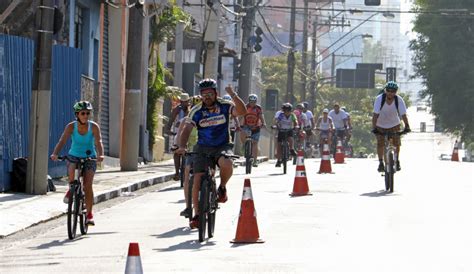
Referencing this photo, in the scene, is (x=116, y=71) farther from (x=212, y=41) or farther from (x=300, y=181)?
(x=300, y=181)

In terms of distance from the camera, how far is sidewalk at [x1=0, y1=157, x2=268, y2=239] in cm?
1847

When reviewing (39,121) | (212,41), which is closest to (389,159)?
(39,121)

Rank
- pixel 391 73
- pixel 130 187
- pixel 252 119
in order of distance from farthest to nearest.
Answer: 1. pixel 391 73
2. pixel 252 119
3. pixel 130 187

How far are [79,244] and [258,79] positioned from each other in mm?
78110

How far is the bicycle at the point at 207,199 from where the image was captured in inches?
603

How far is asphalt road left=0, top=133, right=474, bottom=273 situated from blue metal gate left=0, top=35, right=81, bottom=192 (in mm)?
2000

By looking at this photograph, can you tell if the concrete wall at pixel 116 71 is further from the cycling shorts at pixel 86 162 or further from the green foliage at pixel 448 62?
the green foliage at pixel 448 62

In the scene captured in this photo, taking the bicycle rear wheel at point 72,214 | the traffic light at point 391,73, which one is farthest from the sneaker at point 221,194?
the traffic light at point 391,73

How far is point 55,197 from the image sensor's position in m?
22.4

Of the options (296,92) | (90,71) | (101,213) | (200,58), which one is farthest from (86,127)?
(296,92)

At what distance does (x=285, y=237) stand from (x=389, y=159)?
28.3ft

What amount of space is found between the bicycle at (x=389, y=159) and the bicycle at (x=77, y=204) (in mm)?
8224

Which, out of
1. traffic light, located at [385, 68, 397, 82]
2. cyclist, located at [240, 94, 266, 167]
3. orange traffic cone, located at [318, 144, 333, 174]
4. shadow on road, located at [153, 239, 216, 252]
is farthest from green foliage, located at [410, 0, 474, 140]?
shadow on road, located at [153, 239, 216, 252]

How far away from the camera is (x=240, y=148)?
166ft
